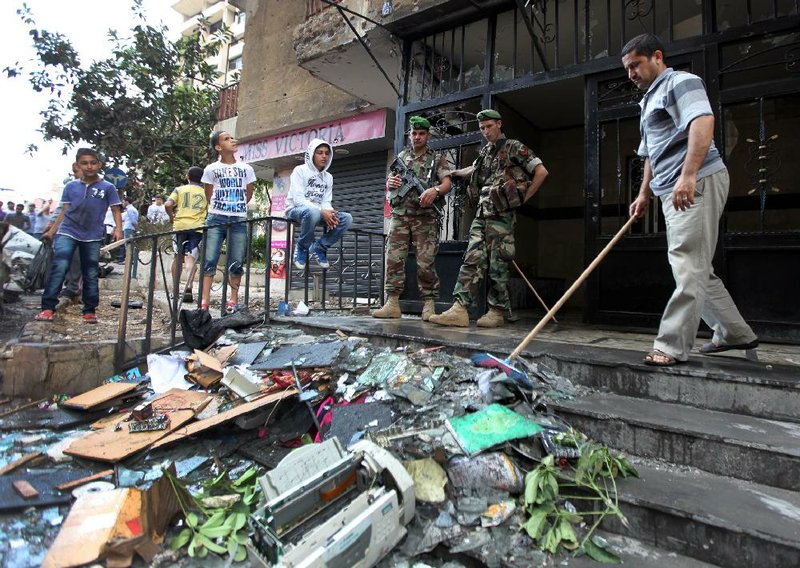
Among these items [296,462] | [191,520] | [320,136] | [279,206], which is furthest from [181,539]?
[279,206]

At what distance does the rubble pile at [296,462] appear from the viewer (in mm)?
1622

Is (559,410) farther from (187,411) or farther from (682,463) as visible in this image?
(187,411)

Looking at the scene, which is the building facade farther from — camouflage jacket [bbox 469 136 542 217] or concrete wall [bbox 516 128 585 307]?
camouflage jacket [bbox 469 136 542 217]

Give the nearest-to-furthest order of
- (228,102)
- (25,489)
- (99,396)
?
1. (25,489)
2. (99,396)
3. (228,102)

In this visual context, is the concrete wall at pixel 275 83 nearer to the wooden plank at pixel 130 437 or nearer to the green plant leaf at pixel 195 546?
the wooden plank at pixel 130 437

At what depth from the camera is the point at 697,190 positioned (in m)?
2.51

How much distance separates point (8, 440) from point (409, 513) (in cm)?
268

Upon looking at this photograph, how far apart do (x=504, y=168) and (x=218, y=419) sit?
3.13 m

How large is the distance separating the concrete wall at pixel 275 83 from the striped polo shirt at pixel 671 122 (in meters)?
7.00

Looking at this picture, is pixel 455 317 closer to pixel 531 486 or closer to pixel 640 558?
pixel 531 486

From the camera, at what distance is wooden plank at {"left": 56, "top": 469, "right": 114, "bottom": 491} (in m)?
2.16

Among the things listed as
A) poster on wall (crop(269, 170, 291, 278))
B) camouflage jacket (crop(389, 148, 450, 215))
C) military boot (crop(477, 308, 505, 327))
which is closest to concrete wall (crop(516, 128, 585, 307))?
camouflage jacket (crop(389, 148, 450, 215))

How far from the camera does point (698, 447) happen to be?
1.92 m

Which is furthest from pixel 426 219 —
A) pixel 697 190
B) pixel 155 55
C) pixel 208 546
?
pixel 155 55
